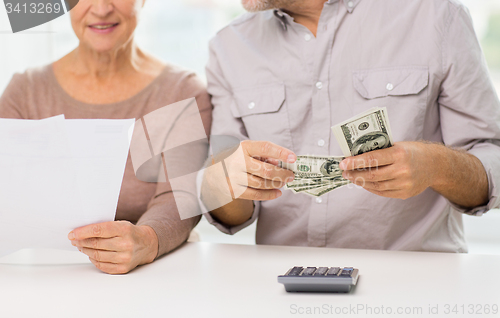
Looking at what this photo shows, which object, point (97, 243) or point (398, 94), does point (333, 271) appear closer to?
point (97, 243)

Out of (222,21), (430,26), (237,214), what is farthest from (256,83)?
(222,21)

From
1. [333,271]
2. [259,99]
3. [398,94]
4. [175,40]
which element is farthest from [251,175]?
[175,40]

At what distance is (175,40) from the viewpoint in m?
2.59

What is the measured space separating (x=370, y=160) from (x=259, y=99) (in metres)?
0.55

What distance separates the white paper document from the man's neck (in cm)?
71

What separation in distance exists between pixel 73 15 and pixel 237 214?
2.55 feet

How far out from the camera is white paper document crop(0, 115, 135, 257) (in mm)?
933

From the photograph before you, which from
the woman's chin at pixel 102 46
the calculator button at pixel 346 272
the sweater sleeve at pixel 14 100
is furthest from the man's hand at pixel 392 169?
the sweater sleeve at pixel 14 100

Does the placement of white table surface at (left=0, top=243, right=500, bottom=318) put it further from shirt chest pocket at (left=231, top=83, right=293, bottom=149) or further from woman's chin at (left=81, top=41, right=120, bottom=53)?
woman's chin at (left=81, top=41, right=120, bottom=53)

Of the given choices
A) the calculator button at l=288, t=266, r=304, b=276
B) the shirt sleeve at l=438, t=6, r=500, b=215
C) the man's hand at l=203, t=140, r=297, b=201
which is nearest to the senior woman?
the man's hand at l=203, t=140, r=297, b=201

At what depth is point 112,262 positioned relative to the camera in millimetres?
994

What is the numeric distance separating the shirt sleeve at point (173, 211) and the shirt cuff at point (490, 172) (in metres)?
0.72

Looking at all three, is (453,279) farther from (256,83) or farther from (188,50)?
(188,50)

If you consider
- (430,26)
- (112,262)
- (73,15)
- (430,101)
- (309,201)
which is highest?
(73,15)
